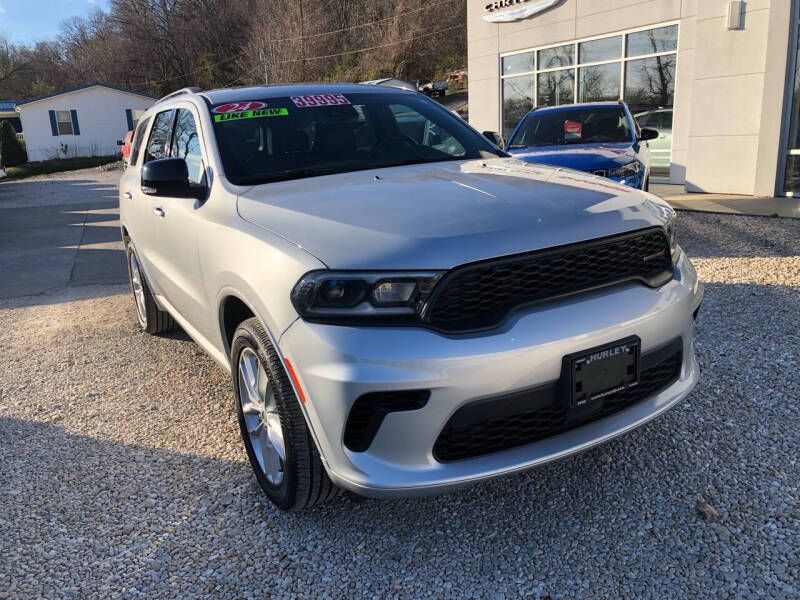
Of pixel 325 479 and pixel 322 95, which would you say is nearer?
pixel 325 479

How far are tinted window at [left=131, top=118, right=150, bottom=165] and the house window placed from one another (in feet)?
134

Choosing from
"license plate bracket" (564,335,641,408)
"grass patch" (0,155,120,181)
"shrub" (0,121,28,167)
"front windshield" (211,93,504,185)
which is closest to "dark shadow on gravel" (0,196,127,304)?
"front windshield" (211,93,504,185)

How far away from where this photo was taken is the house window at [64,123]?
40.3 metres

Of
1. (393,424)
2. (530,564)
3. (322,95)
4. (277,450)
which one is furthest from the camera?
(322,95)

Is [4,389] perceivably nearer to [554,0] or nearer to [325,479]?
[325,479]

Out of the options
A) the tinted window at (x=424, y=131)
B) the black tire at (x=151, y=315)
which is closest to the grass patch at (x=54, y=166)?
the black tire at (x=151, y=315)

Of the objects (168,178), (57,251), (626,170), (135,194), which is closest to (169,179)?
(168,178)

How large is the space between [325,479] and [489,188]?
4.43ft

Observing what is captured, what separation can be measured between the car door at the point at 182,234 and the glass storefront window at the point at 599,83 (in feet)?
41.4

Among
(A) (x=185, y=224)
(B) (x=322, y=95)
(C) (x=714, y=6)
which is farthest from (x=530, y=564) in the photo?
(C) (x=714, y=6)

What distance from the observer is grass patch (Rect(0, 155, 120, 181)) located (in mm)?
34031

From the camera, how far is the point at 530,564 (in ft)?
7.79

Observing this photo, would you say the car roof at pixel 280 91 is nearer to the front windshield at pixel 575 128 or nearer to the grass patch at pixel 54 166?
the front windshield at pixel 575 128

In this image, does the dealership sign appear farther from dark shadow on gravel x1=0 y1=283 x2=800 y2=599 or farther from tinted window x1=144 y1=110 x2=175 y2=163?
Answer: dark shadow on gravel x1=0 y1=283 x2=800 y2=599
